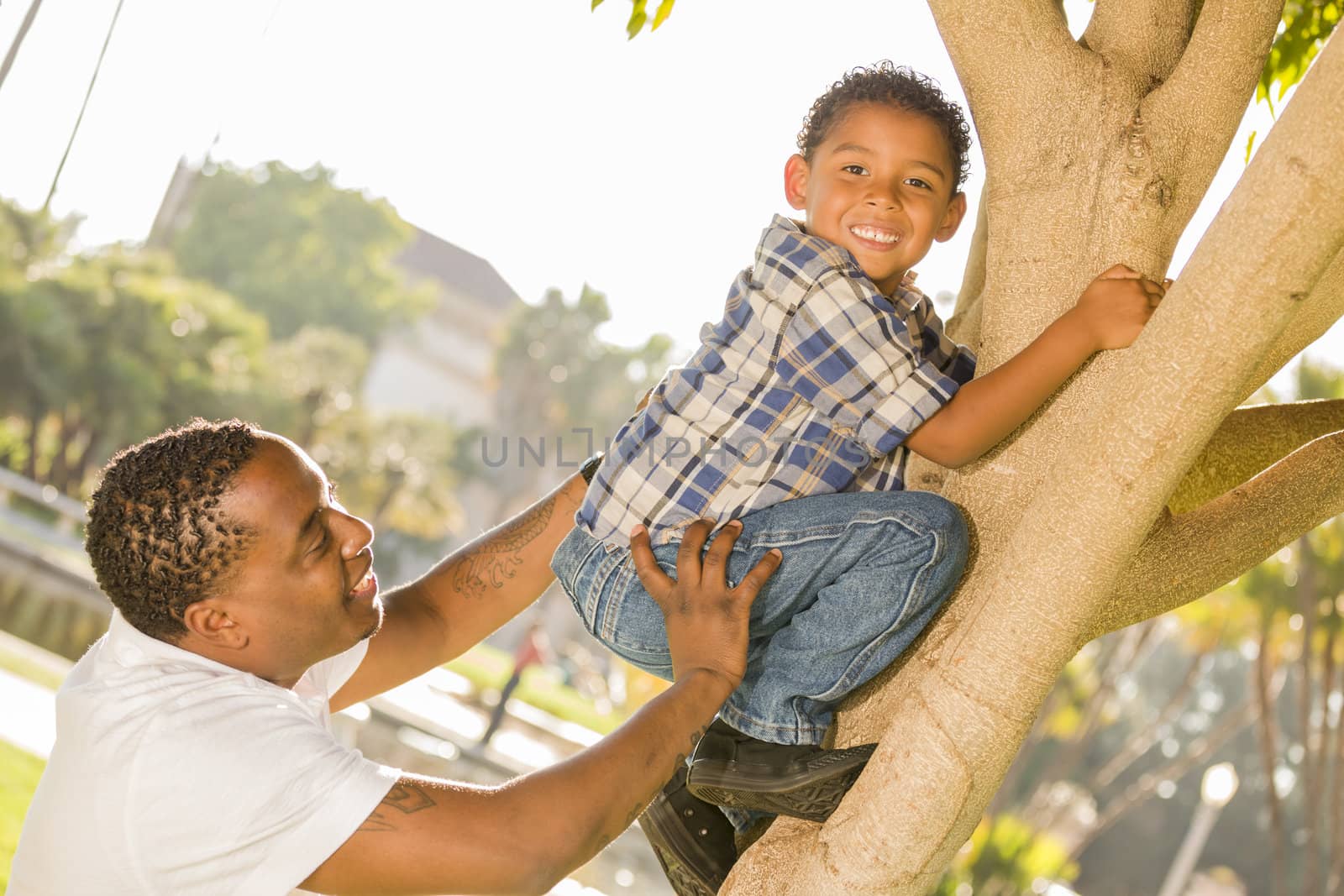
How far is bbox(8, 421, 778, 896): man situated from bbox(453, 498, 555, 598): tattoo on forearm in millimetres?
522

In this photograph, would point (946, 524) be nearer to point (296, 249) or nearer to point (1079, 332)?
point (1079, 332)

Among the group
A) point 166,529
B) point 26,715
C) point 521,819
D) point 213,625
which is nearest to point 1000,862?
point 26,715

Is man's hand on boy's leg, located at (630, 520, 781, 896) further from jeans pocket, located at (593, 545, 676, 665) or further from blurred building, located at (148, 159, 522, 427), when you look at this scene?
blurred building, located at (148, 159, 522, 427)

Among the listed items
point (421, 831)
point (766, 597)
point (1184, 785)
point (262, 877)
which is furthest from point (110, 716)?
point (1184, 785)

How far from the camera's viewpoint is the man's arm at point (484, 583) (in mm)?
2828

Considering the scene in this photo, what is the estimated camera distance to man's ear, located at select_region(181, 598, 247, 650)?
206 cm

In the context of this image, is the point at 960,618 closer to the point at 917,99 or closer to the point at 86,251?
the point at 917,99

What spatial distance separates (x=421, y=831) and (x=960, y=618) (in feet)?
3.27

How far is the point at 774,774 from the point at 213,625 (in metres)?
1.04

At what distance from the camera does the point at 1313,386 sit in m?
16.9

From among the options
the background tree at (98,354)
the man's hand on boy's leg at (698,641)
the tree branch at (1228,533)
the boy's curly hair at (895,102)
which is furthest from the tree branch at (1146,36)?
the background tree at (98,354)

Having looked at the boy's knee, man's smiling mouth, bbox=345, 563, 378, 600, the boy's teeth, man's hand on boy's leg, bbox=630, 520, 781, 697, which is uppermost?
the boy's teeth

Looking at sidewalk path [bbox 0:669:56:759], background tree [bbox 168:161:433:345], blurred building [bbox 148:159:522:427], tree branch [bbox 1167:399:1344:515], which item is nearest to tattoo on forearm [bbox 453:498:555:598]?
tree branch [bbox 1167:399:1344:515]

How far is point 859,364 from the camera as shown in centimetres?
221
